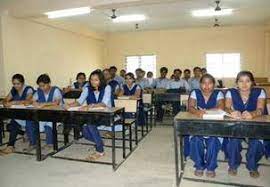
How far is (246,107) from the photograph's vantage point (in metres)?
3.03

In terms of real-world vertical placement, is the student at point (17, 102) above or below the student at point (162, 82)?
below

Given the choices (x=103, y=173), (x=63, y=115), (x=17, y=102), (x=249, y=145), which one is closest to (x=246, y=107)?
(x=249, y=145)

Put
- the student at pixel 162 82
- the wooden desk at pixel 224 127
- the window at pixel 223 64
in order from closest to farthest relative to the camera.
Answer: the wooden desk at pixel 224 127
the student at pixel 162 82
the window at pixel 223 64

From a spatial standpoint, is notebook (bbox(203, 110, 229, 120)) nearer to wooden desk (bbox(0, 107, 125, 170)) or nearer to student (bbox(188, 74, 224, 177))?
student (bbox(188, 74, 224, 177))

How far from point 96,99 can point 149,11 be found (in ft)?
12.9

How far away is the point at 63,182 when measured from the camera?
295cm

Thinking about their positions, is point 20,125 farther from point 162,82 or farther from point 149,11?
point 149,11

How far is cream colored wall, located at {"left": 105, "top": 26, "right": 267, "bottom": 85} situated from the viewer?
30.8ft

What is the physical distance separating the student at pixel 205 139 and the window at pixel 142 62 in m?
7.18

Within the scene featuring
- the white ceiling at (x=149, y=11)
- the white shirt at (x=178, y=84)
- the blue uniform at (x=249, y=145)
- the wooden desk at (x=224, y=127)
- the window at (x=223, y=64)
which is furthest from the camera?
the window at (x=223, y=64)

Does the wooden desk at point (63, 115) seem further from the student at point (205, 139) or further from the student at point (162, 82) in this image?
the student at point (162, 82)

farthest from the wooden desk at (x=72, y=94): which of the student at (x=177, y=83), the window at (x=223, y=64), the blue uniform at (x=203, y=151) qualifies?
the window at (x=223, y=64)

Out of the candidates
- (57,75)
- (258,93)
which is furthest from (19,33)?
(258,93)

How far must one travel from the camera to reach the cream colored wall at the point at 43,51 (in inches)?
235
